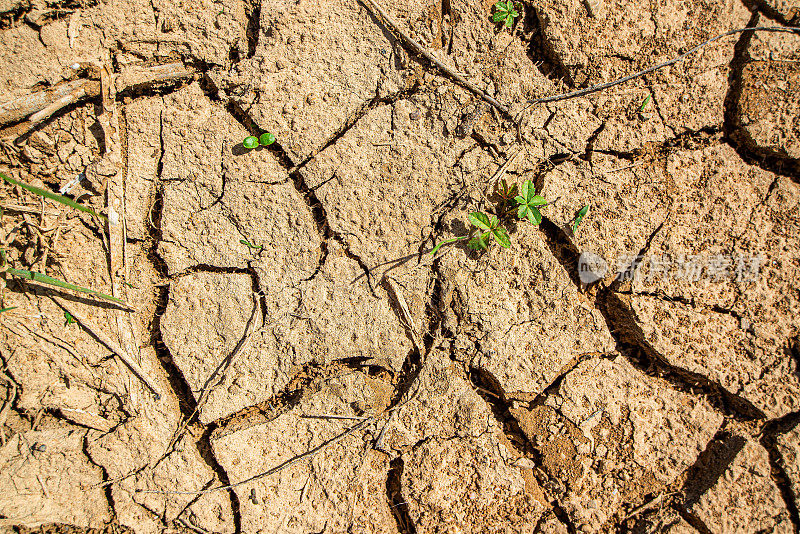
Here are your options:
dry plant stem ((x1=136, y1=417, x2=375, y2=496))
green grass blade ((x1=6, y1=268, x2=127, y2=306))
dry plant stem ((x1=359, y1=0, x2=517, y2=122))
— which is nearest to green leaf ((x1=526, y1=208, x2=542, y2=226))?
dry plant stem ((x1=359, y1=0, x2=517, y2=122))

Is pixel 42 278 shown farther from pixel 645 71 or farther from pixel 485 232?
pixel 645 71

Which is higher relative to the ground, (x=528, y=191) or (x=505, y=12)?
(x=505, y=12)

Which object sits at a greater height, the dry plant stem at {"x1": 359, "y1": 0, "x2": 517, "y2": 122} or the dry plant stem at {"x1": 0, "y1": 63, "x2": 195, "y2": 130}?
the dry plant stem at {"x1": 0, "y1": 63, "x2": 195, "y2": 130}

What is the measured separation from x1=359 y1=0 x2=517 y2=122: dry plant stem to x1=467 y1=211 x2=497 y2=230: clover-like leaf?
1.49ft

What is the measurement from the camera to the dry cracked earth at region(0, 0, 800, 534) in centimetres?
163

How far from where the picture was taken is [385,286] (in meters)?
1.72

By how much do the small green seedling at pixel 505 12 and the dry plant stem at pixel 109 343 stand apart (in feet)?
6.55

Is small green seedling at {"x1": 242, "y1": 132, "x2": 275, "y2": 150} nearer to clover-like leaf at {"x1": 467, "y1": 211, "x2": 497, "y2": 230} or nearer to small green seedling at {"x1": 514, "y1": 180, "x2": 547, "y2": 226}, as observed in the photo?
clover-like leaf at {"x1": 467, "y1": 211, "x2": 497, "y2": 230}

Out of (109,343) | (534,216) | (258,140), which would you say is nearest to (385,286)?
(534,216)

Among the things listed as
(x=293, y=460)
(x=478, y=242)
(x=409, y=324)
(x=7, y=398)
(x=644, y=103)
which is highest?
(x=7, y=398)

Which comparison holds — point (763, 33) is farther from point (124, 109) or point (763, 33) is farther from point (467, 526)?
point (124, 109)

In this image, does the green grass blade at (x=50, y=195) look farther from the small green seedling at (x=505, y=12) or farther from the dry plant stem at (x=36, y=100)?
the small green seedling at (x=505, y=12)

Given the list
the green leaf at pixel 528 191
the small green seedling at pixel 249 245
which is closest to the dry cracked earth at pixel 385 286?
the small green seedling at pixel 249 245

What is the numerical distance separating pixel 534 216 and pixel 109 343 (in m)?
1.72
